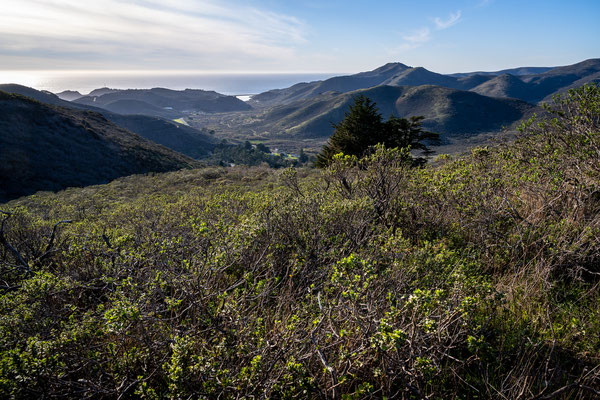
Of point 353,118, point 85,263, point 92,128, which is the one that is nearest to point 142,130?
point 92,128

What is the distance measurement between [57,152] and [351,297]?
57.0m

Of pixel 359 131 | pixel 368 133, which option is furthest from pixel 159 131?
pixel 368 133

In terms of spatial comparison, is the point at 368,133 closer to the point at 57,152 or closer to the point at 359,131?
the point at 359,131

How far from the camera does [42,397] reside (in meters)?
2.49

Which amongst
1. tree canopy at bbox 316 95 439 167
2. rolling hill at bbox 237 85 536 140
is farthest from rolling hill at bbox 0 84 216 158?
tree canopy at bbox 316 95 439 167

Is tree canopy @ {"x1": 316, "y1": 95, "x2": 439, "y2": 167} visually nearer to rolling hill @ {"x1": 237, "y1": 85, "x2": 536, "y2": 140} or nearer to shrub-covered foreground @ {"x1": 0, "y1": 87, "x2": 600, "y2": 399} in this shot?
shrub-covered foreground @ {"x1": 0, "y1": 87, "x2": 600, "y2": 399}

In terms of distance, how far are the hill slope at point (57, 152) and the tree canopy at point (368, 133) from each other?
1382 inches

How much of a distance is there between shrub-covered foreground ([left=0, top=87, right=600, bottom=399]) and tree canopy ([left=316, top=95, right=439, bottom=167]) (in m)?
20.6

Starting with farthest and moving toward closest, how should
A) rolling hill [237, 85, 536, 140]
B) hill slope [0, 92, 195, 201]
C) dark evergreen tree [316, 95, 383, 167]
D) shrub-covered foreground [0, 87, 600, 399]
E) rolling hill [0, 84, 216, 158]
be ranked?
rolling hill [237, 85, 536, 140]
rolling hill [0, 84, 216, 158]
hill slope [0, 92, 195, 201]
dark evergreen tree [316, 95, 383, 167]
shrub-covered foreground [0, 87, 600, 399]

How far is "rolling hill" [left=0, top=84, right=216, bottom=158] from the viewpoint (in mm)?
99625

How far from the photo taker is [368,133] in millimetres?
27344

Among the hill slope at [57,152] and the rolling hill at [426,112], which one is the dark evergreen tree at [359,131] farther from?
the rolling hill at [426,112]

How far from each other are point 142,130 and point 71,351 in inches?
4835

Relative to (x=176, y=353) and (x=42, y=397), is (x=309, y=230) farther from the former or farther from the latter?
(x=42, y=397)
